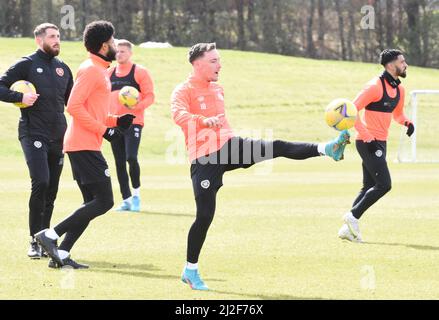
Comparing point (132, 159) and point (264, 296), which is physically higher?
point (264, 296)

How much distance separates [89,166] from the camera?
10.3m

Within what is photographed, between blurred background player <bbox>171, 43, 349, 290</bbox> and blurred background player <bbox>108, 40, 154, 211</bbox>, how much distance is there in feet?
20.8

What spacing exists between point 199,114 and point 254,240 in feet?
12.2

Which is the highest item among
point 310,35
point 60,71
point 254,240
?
point 60,71

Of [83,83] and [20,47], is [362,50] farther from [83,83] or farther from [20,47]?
[83,83]

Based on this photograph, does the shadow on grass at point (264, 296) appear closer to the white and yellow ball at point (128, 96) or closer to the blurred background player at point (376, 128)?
the blurred background player at point (376, 128)

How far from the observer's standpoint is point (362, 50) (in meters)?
66.2

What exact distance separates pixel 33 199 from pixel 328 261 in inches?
126

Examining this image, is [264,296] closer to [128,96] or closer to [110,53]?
[110,53]

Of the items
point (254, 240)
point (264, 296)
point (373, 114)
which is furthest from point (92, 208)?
point (373, 114)

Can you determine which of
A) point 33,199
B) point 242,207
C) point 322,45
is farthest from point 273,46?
point 33,199

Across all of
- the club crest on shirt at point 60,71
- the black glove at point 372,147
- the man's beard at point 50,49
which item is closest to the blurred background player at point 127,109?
the black glove at point 372,147

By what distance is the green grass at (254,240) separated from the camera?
9445 mm

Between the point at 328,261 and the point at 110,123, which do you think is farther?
the point at 328,261
